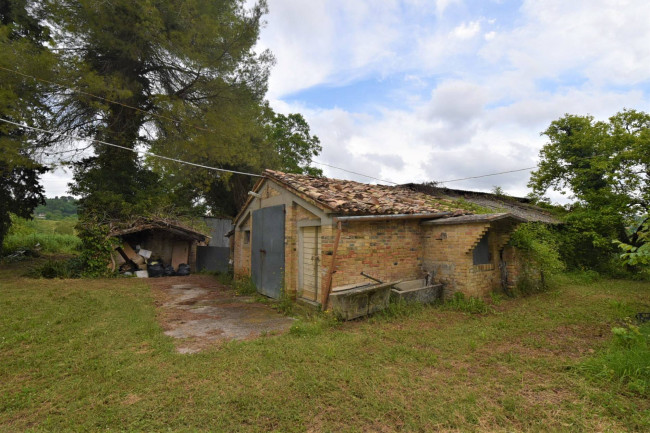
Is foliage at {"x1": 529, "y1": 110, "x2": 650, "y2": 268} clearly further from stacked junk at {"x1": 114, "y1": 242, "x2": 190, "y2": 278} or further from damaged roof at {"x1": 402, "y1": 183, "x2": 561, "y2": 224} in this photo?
stacked junk at {"x1": 114, "y1": 242, "x2": 190, "y2": 278}

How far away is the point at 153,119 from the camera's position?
13.4m

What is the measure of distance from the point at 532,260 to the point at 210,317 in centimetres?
890

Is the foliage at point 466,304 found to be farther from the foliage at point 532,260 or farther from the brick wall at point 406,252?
the foliage at point 532,260

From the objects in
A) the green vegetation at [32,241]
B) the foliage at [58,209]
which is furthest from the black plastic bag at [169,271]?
the foliage at [58,209]

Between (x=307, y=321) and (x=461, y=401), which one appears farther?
(x=307, y=321)

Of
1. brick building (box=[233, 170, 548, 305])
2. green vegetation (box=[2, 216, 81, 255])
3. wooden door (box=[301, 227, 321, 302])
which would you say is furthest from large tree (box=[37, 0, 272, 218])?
wooden door (box=[301, 227, 321, 302])

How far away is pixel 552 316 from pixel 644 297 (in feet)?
15.3

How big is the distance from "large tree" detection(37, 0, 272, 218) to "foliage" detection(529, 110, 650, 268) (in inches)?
617

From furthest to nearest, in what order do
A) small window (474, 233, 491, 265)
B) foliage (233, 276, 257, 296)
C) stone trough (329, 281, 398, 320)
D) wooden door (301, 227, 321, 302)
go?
1. foliage (233, 276, 257, 296)
2. small window (474, 233, 491, 265)
3. wooden door (301, 227, 321, 302)
4. stone trough (329, 281, 398, 320)

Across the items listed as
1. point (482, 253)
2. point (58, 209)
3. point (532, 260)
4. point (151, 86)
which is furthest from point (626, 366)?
point (58, 209)

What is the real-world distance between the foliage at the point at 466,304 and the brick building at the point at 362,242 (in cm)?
18

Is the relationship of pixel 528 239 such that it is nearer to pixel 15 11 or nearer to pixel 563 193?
pixel 563 193

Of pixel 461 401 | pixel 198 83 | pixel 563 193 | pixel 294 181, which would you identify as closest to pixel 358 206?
pixel 294 181

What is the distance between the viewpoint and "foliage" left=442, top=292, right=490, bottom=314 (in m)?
6.75
